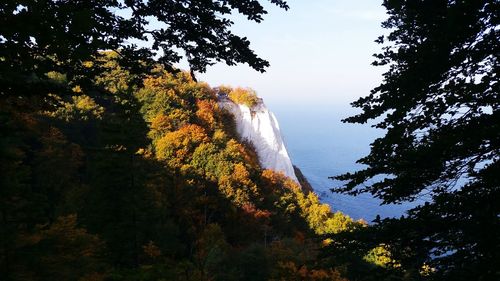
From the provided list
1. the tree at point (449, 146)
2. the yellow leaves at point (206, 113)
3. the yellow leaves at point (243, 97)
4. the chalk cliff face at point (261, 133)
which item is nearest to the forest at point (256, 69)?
the tree at point (449, 146)

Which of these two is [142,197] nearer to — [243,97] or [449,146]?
[449,146]

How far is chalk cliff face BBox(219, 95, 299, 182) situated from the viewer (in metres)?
66.1

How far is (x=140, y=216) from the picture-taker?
18344mm

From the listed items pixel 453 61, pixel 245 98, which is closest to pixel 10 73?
pixel 453 61

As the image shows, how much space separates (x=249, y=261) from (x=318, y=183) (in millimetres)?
90361

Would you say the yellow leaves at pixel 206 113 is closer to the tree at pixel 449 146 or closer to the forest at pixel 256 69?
the forest at pixel 256 69

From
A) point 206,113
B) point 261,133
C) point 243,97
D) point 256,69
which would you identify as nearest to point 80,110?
point 206,113

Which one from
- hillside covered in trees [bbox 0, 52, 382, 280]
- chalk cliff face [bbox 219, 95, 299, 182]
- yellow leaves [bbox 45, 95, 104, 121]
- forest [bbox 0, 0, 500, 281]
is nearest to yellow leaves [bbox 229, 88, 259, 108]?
chalk cliff face [bbox 219, 95, 299, 182]

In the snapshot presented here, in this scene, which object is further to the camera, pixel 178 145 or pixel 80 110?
pixel 80 110

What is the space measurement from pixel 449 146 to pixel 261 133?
61.3 metres

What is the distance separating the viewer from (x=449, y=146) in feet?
22.6

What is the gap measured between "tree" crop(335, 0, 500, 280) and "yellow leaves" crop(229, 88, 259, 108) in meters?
58.9

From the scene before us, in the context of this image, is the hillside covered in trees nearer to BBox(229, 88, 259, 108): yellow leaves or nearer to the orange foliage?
the orange foliage

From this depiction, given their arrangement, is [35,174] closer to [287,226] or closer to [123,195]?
[123,195]
